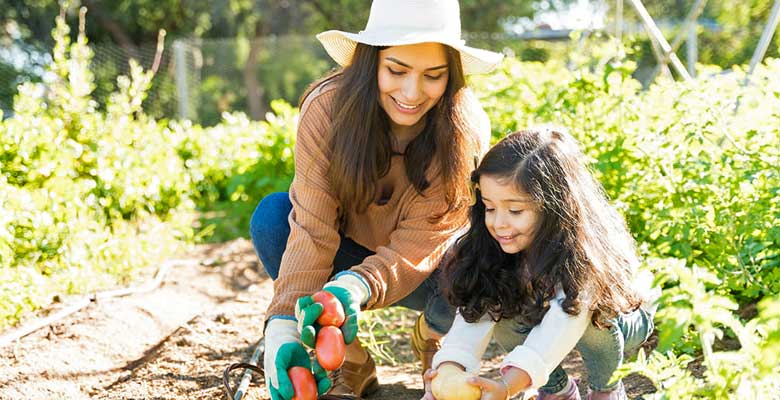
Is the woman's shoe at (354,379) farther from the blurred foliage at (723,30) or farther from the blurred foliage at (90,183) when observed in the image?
the blurred foliage at (723,30)

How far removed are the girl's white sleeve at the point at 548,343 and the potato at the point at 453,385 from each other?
0.28 ft

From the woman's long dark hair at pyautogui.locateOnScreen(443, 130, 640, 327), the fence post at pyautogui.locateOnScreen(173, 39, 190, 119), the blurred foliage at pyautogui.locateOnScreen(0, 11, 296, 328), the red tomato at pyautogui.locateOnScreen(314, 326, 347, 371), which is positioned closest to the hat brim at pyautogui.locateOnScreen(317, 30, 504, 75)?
the woman's long dark hair at pyautogui.locateOnScreen(443, 130, 640, 327)

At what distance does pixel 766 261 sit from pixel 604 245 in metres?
Result: 0.64

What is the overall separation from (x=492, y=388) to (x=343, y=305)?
0.36 m

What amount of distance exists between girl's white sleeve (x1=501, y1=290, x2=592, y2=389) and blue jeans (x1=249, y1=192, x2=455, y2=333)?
503 mm

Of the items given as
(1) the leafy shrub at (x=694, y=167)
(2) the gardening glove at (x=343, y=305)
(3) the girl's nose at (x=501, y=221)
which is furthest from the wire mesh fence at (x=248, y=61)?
(2) the gardening glove at (x=343, y=305)

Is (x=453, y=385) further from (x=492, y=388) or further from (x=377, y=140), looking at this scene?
(x=377, y=140)

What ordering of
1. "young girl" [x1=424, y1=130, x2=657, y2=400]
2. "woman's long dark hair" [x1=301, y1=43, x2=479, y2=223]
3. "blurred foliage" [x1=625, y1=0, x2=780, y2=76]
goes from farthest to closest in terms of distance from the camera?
"blurred foliage" [x1=625, y1=0, x2=780, y2=76] → "woman's long dark hair" [x1=301, y1=43, x2=479, y2=223] → "young girl" [x1=424, y1=130, x2=657, y2=400]

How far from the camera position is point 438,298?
2.41 metres

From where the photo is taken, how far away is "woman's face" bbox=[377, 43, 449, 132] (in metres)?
2.18

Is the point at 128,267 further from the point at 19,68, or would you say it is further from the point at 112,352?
the point at 19,68

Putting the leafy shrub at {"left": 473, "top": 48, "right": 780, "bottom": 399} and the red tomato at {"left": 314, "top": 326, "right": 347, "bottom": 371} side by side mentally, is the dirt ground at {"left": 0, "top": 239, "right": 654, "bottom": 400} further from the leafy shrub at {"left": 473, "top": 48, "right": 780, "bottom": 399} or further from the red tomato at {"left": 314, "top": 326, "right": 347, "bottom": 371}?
the red tomato at {"left": 314, "top": 326, "right": 347, "bottom": 371}

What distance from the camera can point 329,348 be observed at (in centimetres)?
181

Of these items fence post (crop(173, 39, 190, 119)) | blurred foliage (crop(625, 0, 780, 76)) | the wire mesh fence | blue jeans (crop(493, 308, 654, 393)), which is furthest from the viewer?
blurred foliage (crop(625, 0, 780, 76))
